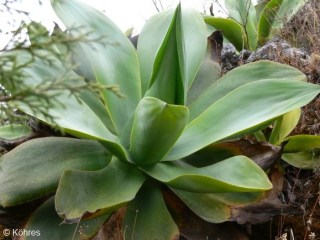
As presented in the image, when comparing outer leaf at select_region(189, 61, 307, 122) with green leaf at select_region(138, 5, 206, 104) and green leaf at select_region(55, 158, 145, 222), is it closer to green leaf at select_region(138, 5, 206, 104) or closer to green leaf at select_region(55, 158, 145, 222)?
green leaf at select_region(138, 5, 206, 104)

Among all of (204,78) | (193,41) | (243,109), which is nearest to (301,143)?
(243,109)

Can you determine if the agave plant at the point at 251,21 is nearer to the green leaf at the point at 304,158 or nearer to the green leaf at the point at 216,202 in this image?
the green leaf at the point at 304,158

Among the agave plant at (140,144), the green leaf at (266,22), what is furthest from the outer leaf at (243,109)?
the green leaf at (266,22)

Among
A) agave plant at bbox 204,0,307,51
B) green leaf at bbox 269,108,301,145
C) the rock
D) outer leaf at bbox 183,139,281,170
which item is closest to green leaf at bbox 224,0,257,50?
agave plant at bbox 204,0,307,51

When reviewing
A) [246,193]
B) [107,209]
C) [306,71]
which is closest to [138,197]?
[107,209]

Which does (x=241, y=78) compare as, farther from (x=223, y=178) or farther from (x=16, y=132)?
(x=16, y=132)

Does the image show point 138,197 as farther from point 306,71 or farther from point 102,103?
point 306,71
